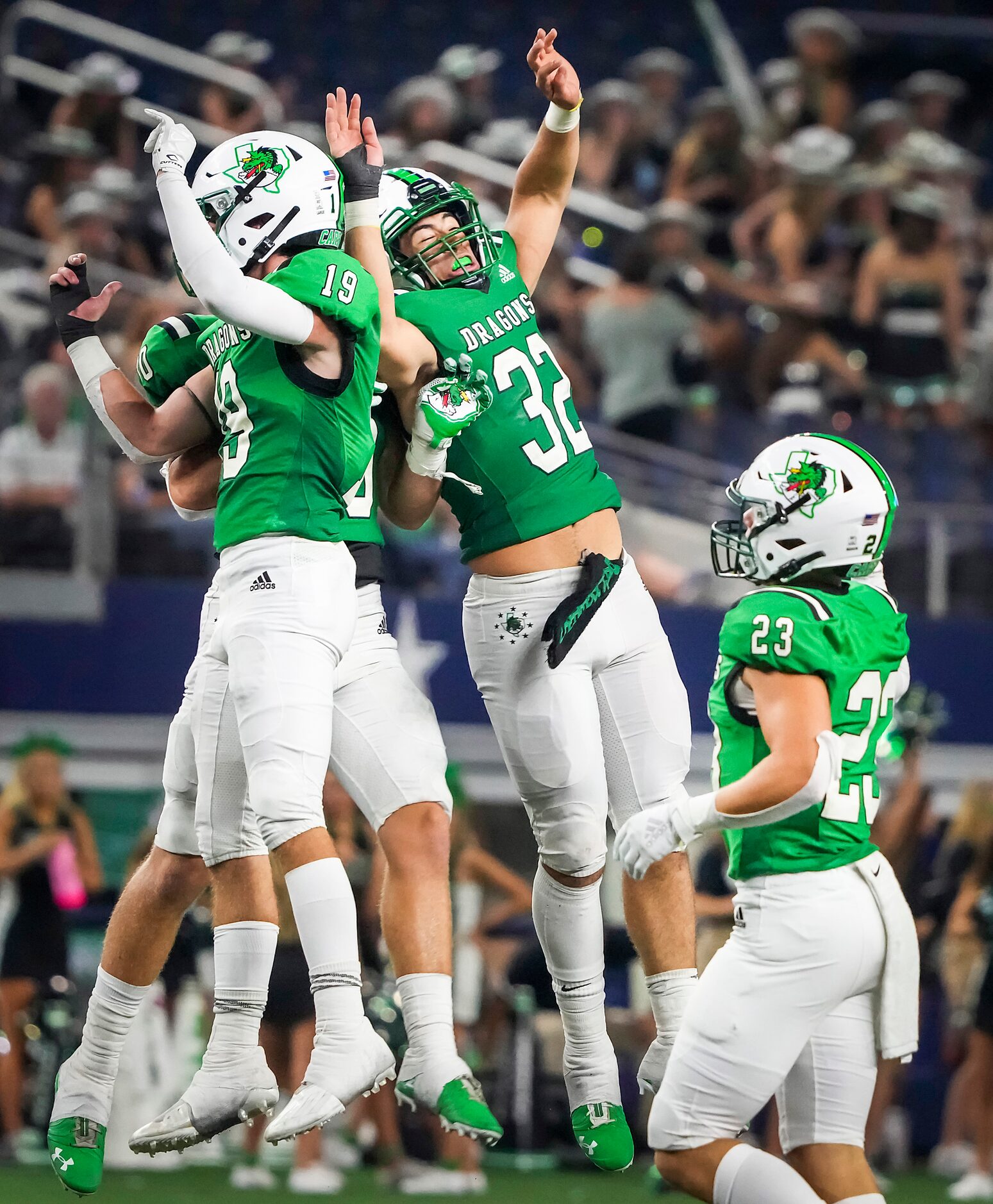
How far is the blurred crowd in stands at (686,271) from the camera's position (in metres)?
10.4

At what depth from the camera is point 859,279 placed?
37.9ft

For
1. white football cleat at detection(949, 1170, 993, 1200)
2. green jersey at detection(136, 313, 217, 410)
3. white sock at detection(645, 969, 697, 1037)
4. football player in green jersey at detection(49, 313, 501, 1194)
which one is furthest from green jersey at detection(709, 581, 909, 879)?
white football cleat at detection(949, 1170, 993, 1200)

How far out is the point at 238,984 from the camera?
5168mm

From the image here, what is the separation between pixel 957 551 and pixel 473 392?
5989 millimetres

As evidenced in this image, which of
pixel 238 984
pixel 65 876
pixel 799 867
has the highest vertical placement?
pixel 799 867

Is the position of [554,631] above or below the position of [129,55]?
below

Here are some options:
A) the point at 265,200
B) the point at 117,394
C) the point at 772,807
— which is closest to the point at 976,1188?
the point at 772,807

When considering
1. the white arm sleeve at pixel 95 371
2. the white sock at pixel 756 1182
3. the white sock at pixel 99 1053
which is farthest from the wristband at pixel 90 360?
the white sock at pixel 756 1182

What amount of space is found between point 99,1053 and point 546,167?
9.85ft

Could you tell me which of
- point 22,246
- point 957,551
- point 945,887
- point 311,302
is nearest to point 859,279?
point 957,551

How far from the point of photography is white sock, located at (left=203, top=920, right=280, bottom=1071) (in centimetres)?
514

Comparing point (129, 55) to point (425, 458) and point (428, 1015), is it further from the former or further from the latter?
point (428, 1015)

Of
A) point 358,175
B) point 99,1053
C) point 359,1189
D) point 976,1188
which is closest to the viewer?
point 358,175

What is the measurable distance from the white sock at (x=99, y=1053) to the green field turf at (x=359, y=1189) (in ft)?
9.33
